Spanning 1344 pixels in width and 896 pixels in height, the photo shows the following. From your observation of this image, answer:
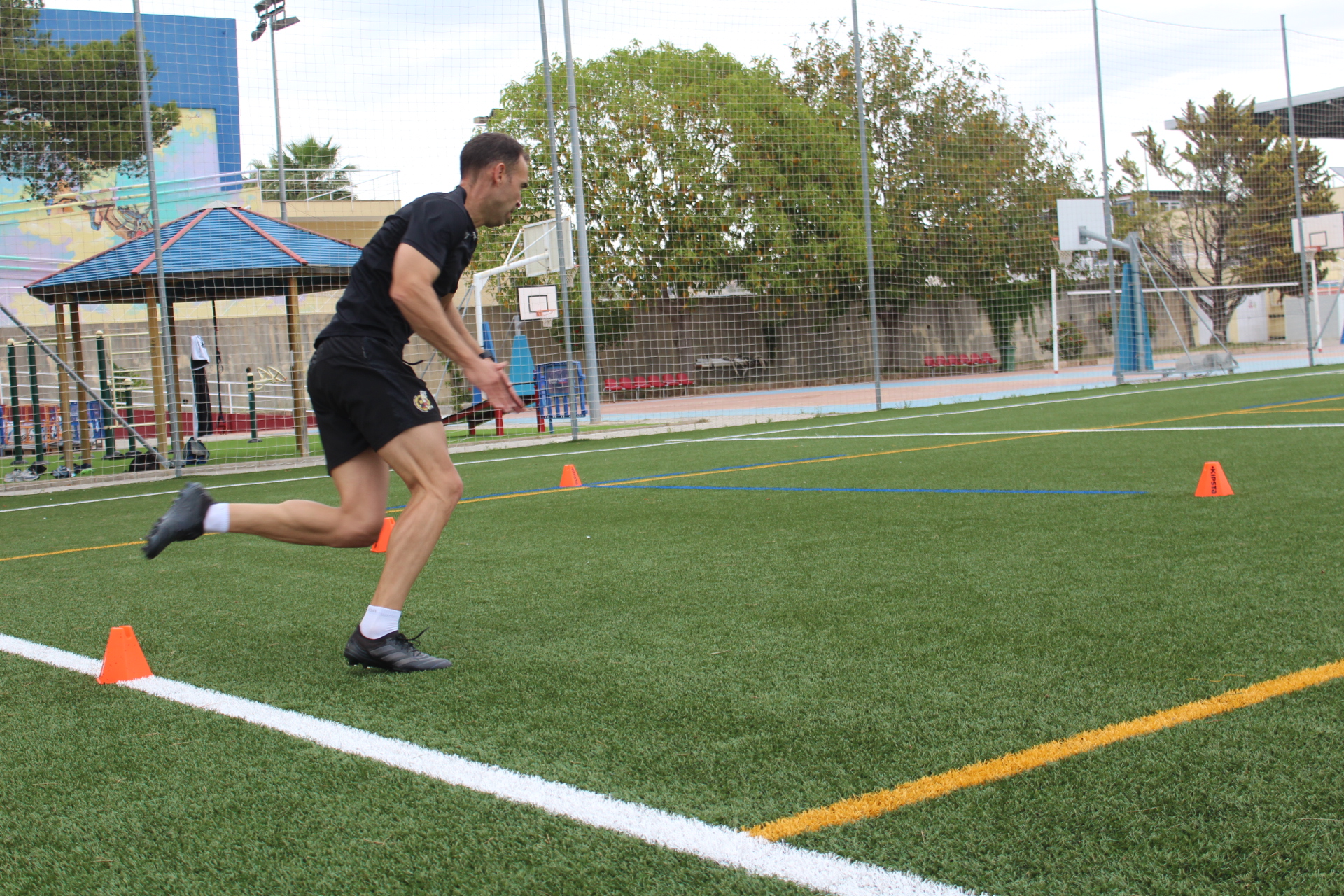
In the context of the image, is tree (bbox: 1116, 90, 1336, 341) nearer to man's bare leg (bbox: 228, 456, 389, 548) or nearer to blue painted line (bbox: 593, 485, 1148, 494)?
blue painted line (bbox: 593, 485, 1148, 494)

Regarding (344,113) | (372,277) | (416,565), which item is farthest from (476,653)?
(344,113)

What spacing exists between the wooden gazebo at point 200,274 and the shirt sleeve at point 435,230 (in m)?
9.35

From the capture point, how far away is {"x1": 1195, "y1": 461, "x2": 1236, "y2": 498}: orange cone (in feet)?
18.3

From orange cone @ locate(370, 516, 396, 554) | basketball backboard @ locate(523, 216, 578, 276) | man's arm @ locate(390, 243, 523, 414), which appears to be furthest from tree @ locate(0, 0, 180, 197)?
man's arm @ locate(390, 243, 523, 414)

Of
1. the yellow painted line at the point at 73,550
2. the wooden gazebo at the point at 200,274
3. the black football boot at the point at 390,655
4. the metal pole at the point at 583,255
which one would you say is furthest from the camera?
the metal pole at the point at 583,255

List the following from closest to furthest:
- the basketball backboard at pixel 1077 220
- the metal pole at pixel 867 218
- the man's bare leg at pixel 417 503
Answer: the man's bare leg at pixel 417 503 < the metal pole at pixel 867 218 < the basketball backboard at pixel 1077 220

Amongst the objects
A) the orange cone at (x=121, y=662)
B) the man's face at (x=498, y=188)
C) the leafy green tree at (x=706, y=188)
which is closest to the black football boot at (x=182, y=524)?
the orange cone at (x=121, y=662)

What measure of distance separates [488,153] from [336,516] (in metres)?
1.29

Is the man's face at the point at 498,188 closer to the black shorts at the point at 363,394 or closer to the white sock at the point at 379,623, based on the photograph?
the black shorts at the point at 363,394

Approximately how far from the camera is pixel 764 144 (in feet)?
63.7

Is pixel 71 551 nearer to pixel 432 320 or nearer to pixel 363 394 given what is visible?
pixel 363 394

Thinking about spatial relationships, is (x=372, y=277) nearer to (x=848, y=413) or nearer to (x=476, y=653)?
(x=476, y=653)

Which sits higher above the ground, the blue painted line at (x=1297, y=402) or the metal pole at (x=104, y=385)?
the metal pole at (x=104, y=385)

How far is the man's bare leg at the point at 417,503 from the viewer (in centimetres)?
344
